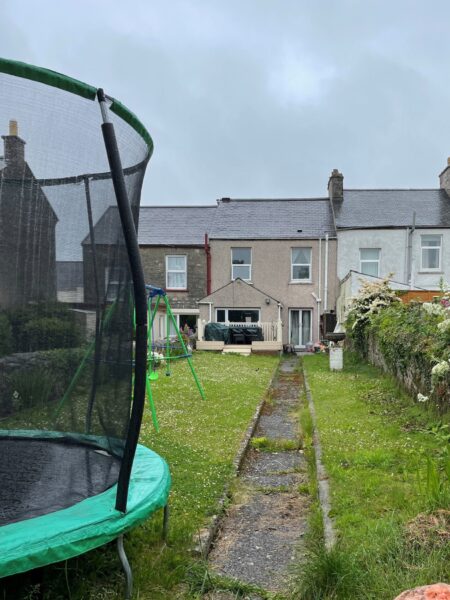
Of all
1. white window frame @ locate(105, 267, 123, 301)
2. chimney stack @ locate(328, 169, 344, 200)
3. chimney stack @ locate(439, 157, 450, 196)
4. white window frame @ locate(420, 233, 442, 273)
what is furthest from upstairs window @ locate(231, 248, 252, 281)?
white window frame @ locate(105, 267, 123, 301)

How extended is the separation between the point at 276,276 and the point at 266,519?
20790 mm

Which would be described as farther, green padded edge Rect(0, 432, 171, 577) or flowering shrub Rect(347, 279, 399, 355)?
flowering shrub Rect(347, 279, 399, 355)

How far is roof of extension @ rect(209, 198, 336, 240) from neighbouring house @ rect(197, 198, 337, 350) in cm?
5

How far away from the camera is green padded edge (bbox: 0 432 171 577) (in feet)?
7.89

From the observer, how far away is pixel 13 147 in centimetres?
302

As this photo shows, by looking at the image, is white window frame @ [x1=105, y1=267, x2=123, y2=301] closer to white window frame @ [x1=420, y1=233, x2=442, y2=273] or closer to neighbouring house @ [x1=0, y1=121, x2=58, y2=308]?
neighbouring house @ [x1=0, y1=121, x2=58, y2=308]

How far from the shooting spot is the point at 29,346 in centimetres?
313

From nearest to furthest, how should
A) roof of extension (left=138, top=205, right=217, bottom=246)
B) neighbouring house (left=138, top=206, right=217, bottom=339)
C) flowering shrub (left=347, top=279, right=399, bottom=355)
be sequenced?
flowering shrub (left=347, top=279, right=399, bottom=355) → neighbouring house (left=138, top=206, right=217, bottom=339) → roof of extension (left=138, top=205, right=217, bottom=246)

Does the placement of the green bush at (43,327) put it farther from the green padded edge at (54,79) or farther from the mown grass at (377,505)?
the mown grass at (377,505)

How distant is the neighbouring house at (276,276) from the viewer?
23500 mm

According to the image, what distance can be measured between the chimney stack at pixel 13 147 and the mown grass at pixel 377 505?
2877 millimetres

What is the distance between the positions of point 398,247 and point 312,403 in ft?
53.1

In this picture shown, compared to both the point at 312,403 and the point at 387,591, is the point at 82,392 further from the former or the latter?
the point at 312,403

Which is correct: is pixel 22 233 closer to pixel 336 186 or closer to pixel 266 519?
pixel 266 519
